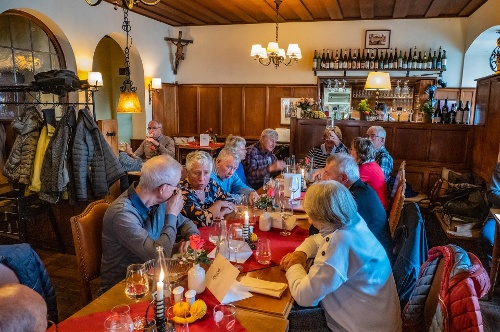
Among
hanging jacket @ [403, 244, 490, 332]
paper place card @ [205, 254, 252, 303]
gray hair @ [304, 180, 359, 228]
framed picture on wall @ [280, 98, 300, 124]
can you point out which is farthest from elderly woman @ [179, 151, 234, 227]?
framed picture on wall @ [280, 98, 300, 124]

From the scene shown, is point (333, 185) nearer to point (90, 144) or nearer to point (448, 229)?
point (90, 144)

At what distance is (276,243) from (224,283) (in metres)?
0.77

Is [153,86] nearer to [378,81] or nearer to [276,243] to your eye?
[378,81]

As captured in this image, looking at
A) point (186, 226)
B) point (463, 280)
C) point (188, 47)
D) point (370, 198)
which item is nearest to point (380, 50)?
point (188, 47)

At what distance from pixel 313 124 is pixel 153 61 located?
12.7ft

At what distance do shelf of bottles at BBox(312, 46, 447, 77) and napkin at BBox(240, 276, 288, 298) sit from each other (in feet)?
22.0

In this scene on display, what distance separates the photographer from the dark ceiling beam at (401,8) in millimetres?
6345

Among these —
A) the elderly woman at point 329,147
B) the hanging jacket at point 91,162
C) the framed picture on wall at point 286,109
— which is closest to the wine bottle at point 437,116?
the elderly woman at point 329,147

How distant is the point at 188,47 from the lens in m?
8.87

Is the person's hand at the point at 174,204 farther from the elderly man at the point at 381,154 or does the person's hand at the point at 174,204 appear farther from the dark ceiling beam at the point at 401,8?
the dark ceiling beam at the point at 401,8

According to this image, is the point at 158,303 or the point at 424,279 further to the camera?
the point at 424,279

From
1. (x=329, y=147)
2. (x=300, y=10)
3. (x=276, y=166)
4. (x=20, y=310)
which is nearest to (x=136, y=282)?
(x=20, y=310)

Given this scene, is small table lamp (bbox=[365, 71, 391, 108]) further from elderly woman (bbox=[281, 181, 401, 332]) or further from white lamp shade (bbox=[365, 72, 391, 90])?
elderly woman (bbox=[281, 181, 401, 332])

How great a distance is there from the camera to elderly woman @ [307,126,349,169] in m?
5.15
